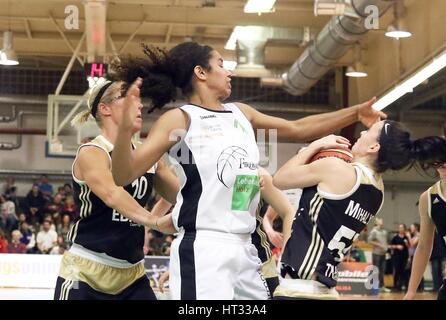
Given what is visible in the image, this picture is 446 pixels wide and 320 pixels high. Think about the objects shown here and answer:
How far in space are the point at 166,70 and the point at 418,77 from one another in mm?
9612

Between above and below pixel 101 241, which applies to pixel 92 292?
below

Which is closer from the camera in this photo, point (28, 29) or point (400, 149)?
point (400, 149)

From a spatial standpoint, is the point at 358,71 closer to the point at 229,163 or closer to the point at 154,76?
the point at 154,76

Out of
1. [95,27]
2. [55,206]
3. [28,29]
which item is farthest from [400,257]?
[28,29]

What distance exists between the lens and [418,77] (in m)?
12.2

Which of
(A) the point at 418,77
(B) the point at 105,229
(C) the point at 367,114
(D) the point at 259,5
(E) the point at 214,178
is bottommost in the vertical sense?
(B) the point at 105,229

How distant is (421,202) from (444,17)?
6797 mm

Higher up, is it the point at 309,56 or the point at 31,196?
the point at 309,56

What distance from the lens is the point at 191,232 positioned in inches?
115

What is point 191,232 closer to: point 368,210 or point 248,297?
point 248,297

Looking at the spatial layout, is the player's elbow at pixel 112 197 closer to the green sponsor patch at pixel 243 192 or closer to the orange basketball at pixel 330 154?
the green sponsor patch at pixel 243 192

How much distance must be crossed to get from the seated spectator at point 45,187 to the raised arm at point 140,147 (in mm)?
15253

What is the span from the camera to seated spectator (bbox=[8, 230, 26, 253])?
13.8m
